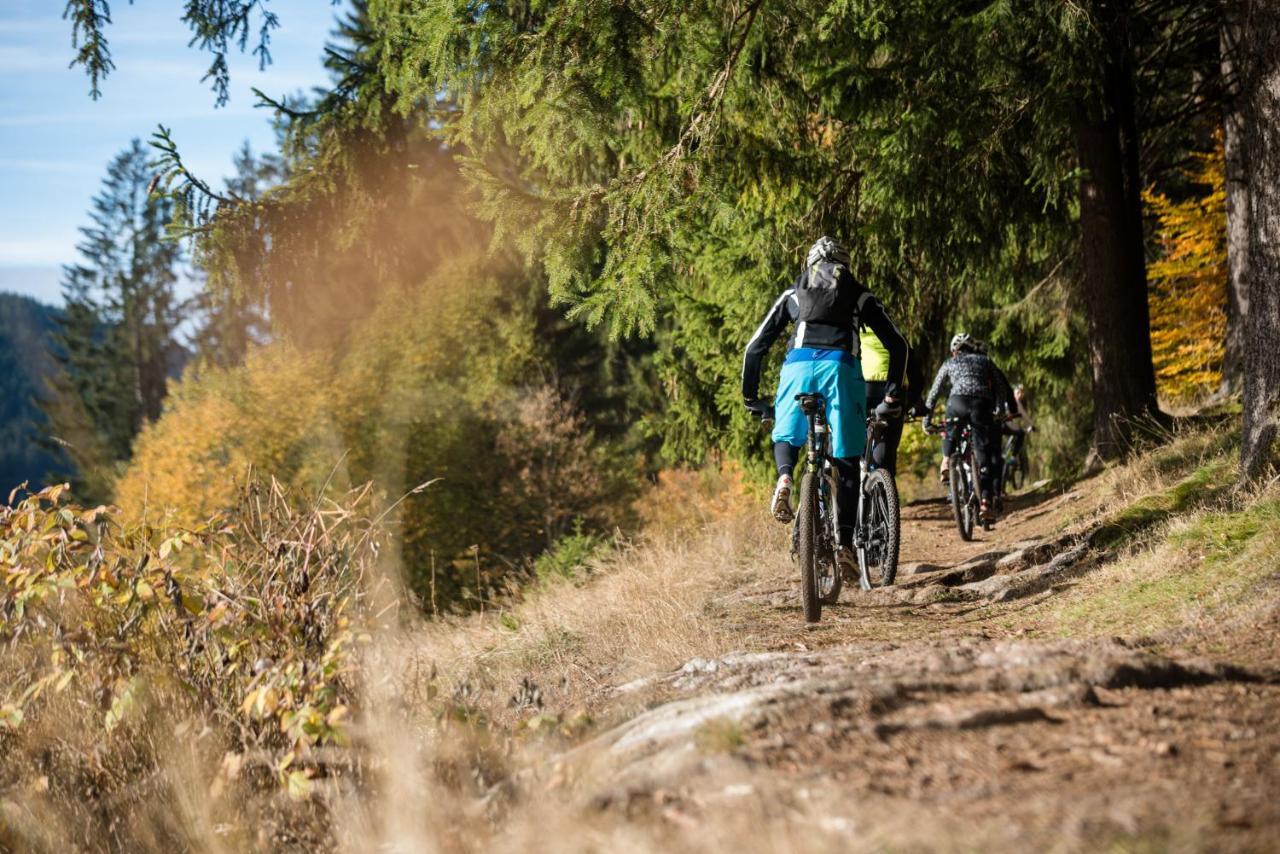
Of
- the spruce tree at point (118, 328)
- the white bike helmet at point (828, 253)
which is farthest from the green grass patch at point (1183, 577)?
the spruce tree at point (118, 328)

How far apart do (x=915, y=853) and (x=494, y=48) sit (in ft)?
21.7

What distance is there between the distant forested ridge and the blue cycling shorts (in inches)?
4482

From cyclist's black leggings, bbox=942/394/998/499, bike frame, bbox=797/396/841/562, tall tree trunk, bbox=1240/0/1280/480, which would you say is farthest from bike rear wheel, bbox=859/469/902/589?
cyclist's black leggings, bbox=942/394/998/499

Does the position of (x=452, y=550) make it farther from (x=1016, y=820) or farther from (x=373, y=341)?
(x=1016, y=820)

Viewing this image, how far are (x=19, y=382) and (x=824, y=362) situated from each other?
144m

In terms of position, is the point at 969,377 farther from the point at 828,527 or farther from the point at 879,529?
the point at 828,527

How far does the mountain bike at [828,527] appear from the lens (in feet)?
19.9

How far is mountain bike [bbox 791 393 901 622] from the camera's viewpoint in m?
6.07

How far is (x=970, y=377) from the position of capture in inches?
395

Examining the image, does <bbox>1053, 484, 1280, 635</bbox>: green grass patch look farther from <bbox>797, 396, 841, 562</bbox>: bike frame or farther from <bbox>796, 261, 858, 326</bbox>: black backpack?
<bbox>796, 261, 858, 326</bbox>: black backpack

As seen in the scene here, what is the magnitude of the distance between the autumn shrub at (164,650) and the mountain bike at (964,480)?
6.30 m

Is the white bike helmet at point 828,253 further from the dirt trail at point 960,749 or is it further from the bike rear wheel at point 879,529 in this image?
the dirt trail at point 960,749

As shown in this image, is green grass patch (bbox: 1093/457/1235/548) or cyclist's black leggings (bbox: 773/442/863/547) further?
green grass patch (bbox: 1093/457/1235/548)

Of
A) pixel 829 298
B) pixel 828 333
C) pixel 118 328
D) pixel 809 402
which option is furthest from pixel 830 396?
pixel 118 328
